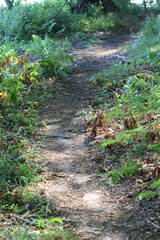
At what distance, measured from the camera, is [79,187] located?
304 centimetres

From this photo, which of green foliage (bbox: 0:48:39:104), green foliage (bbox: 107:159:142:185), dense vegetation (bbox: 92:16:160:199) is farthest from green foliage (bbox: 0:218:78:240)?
green foliage (bbox: 0:48:39:104)

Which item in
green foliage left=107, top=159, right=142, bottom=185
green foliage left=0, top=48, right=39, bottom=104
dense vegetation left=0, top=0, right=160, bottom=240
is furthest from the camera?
green foliage left=0, top=48, right=39, bottom=104

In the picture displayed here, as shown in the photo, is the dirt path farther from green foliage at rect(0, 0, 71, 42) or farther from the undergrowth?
green foliage at rect(0, 0, 71, 42)

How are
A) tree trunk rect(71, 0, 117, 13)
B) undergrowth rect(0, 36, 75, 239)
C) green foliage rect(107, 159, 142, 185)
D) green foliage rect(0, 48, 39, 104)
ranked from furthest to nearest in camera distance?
1. tree trunk rect(71, 0, 117, 13)
2. green foliage rect(0, 48, 39, 104)
3. green foliage rect(107, 159, 142, 185)
4. undergrowth rect(0, 36, 75, 239)

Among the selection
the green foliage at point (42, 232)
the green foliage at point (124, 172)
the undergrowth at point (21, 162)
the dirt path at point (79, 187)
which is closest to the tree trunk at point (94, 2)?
the undergrowth at point (21, 162)

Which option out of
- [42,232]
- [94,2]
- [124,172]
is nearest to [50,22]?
[94,2]

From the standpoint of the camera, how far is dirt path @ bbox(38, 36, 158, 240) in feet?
7.72

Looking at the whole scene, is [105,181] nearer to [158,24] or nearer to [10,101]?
[10,101]

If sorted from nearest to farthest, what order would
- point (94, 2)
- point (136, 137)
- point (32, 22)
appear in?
point (136, 137)
point (32, 22)
point (94, 2)

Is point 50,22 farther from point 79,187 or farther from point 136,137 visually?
point 79,187

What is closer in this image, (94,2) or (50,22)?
(50,22)

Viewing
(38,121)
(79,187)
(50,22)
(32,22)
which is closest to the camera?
(79,187)

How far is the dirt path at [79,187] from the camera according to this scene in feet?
7.72

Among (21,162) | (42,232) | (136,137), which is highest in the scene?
(42,232)
